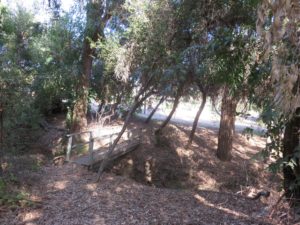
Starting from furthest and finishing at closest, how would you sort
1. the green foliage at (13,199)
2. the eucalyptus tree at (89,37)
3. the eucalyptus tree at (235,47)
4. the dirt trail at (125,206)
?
the eucalyptus tree at (89,37)
the green foliage at (13,199)
the dirt trail at (125,206)
the eucalyptus tree at (235,47)

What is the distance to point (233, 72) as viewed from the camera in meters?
5.02

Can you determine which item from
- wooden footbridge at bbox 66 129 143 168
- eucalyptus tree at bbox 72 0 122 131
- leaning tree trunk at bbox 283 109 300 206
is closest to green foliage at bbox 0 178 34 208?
wooden footbridge at bbox 66 129 143 168

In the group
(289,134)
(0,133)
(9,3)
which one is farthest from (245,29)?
(9,3)

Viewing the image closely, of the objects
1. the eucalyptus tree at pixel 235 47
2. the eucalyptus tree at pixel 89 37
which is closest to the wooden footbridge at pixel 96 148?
the eucalyptus tree at pixel 89 37

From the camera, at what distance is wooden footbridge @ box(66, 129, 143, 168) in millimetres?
9683

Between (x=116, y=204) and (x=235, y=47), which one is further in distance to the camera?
(x=116, y=204)

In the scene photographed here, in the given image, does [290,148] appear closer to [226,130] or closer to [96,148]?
[226,130]

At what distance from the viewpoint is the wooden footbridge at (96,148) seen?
9683 millimetres

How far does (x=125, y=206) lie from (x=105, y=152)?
5036 mm

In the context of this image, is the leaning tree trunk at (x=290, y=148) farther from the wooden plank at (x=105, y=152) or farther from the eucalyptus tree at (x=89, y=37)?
the eucalyptus tree at (x=89, y=37)

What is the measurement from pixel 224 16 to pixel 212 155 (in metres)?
8.27

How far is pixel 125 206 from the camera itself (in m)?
6.21

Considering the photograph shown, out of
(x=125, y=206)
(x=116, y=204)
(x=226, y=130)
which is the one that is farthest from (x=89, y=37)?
(x=125, y=206)

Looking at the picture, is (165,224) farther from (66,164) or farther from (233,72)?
(66,164)
